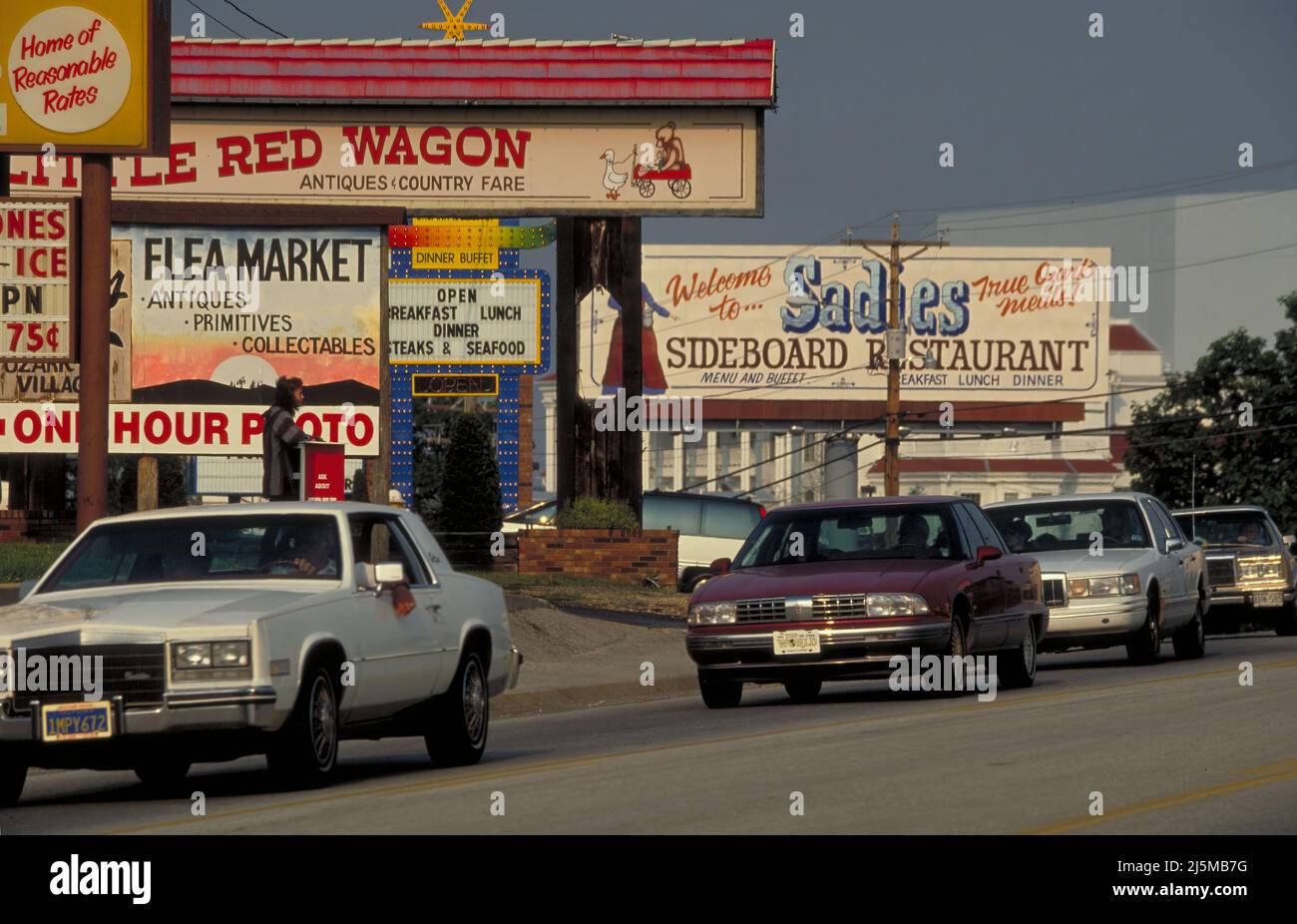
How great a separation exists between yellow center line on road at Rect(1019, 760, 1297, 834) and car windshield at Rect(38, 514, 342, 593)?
15.1 ft

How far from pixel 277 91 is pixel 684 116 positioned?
605 centimetres

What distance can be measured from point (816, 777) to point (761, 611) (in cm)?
559

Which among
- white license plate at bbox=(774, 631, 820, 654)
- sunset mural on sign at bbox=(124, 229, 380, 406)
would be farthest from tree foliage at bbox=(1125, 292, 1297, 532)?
white license plate at bbox=(774, 631, 820, 654)

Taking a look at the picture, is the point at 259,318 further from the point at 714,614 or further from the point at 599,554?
the point at 714,614

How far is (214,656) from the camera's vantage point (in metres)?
11.2

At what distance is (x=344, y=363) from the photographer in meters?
31.4

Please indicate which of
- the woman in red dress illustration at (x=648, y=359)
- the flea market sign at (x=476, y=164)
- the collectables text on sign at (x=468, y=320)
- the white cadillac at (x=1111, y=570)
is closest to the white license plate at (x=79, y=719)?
the white cadillac at (x=1111, y=570)

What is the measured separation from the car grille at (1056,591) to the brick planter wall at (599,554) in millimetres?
12731

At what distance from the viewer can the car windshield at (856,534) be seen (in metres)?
18.3

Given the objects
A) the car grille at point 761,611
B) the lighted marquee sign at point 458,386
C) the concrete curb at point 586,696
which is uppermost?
the lighted marquee sign at point 458,386

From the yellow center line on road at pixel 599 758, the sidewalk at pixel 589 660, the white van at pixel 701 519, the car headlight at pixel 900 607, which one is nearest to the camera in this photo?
the yellow center line on road at pixel 599 758

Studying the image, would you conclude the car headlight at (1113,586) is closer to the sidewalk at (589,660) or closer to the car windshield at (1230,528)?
the sidewalk at (589,660)
